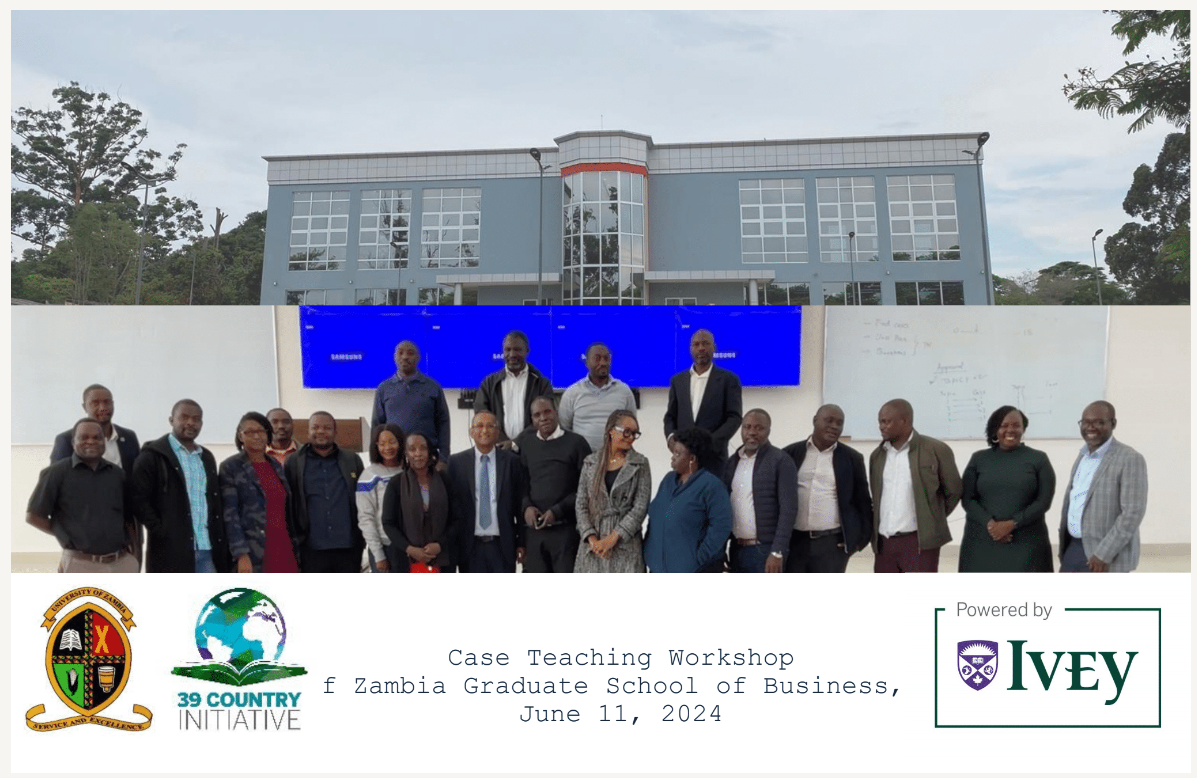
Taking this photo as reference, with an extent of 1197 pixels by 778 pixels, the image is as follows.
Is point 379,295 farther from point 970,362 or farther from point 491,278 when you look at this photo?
point 970,362

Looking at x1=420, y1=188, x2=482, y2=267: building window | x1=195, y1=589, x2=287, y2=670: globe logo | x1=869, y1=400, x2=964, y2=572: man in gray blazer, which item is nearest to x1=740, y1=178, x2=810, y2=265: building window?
x1=420, y1=188, x2=482, y2=267: building window

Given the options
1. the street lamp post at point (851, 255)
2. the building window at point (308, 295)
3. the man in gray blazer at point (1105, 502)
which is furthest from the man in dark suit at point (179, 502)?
the building window at point (308, 295)

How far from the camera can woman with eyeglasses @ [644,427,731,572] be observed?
445 cm

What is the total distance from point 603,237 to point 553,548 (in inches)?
1104

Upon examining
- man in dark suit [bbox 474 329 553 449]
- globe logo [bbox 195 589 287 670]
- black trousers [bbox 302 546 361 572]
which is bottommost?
globe logo [bbox 195 589 287 670]

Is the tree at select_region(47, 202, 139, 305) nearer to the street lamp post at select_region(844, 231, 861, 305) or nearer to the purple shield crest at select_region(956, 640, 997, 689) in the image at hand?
the purple shield crest at select_region(956, 640, 997, 689)

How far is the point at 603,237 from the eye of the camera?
32.3m

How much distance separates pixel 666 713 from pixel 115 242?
1751cm

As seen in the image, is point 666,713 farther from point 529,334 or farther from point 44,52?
point 44,52

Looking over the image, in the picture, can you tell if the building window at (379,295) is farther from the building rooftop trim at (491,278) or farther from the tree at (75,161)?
the tree at (75,161)

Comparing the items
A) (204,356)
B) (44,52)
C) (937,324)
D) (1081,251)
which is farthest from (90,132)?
(1081,251)

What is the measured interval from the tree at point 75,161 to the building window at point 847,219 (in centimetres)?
1766

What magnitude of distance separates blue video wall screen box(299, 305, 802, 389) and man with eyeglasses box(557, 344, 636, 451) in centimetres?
245

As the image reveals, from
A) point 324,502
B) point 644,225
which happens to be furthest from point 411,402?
point 644,225
